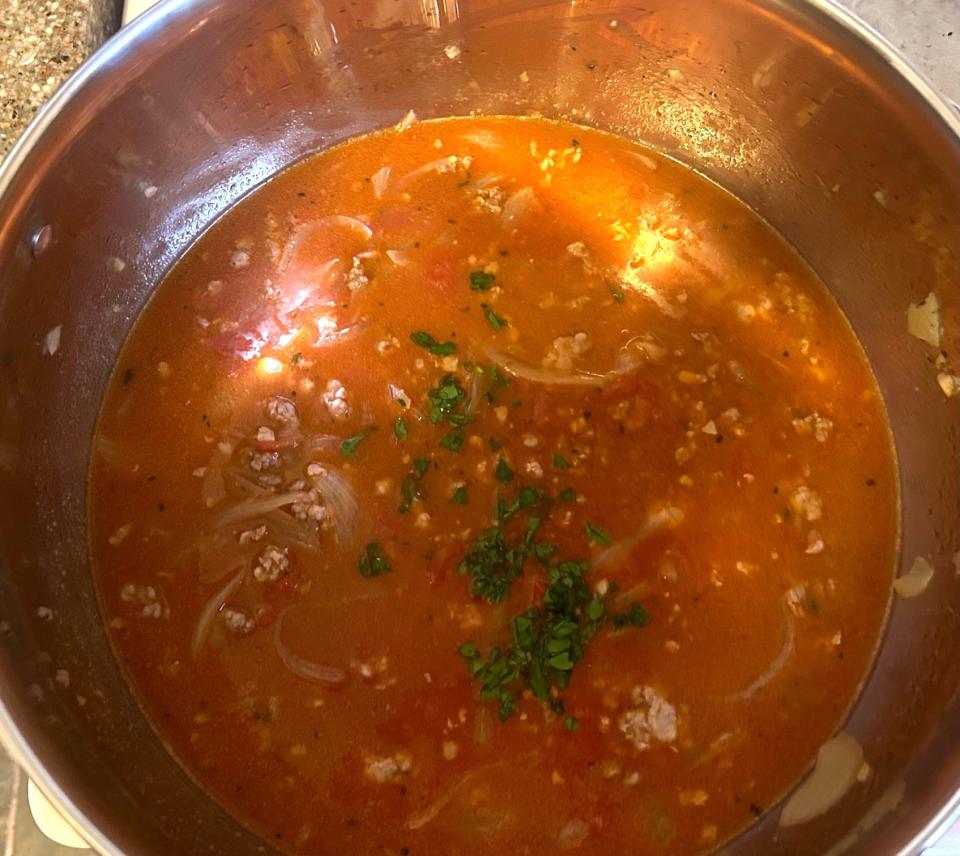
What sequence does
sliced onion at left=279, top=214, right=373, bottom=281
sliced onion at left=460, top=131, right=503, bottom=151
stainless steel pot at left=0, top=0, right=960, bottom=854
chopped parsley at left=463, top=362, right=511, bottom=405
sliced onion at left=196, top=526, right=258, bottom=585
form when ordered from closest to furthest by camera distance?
stainless steel pot at left=0, top=0, right=960, bottom=854
sliced onion at left=196, top=526, right=258, bottom=585
chopped parsley at left=463, top=362, right=511, bottom=405
sliced onion at left=279, top=214, right=373, bottom=281
sliced onion at left=460, top=131, right=503, bottom=151

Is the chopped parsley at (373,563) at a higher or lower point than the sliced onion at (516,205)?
lower

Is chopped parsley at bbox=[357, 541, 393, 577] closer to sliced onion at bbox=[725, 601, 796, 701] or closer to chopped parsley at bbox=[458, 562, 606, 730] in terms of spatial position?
chopped parsley at bbox=[458, 562, 606, 730]

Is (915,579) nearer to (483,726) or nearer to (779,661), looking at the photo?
(779,661)

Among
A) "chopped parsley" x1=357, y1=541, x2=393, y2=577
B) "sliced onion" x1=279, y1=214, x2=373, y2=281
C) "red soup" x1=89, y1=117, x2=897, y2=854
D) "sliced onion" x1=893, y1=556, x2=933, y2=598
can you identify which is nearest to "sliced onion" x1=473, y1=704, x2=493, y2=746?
"red soup" x1=89, y1=117, x2=897, y2=854

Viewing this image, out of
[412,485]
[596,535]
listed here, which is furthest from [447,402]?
[596,535]

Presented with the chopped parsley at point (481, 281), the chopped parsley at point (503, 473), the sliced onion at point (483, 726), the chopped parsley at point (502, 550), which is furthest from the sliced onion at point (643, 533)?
the chopped parsley at point (481, 281)

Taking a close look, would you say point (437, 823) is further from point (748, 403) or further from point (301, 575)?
point (748, 403)

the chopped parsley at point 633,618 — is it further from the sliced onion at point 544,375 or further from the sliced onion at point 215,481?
the sliced onion at point 215,481
